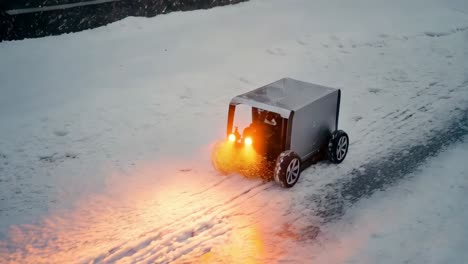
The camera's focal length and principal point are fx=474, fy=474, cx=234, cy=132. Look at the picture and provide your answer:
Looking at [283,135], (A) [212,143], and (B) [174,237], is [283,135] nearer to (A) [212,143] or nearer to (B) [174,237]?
(A) [212,143]

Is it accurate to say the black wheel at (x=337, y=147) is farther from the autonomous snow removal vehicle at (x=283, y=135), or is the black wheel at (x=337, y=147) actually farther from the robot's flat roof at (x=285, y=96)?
the robot's flat roof at (x=285, y=96)

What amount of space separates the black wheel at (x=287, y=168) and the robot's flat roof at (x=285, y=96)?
2.33 feet

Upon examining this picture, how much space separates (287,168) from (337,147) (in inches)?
55.7

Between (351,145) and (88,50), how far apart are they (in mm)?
7559

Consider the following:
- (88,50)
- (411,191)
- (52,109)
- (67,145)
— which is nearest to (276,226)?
(411,191)

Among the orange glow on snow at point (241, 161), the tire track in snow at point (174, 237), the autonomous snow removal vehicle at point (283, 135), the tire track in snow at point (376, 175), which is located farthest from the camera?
the orange glow on snow at point (241, 161)

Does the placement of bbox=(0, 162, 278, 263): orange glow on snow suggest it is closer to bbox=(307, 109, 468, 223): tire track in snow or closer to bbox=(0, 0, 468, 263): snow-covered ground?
bbox=(0, 0, 468, 263): snow-covered ground

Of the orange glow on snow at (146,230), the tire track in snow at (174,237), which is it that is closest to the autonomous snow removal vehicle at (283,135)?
the orange glow on snow at (146,230)

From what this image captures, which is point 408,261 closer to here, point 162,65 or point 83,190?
point 83,190

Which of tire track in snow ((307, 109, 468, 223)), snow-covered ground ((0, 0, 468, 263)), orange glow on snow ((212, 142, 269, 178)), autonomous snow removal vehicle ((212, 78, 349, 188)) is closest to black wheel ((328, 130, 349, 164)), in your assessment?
autonomous snow removal vehicle ((212, 78, 349, 188))

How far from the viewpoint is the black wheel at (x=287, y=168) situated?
306 inches

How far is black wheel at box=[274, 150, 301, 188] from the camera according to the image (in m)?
7.77

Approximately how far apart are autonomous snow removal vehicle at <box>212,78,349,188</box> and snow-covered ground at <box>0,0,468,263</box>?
1.14 ft

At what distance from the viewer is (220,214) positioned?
742cm
